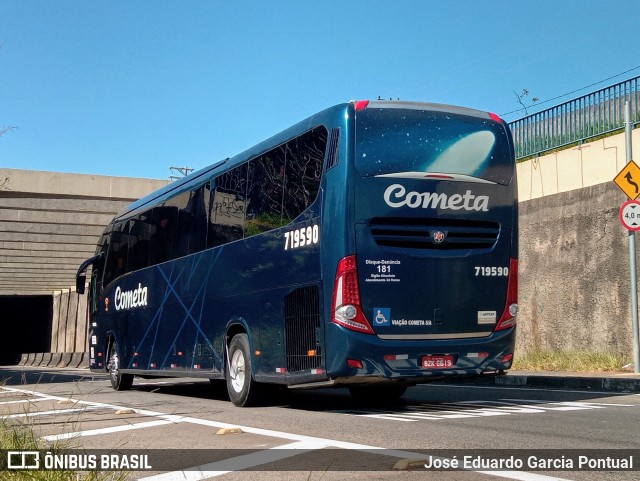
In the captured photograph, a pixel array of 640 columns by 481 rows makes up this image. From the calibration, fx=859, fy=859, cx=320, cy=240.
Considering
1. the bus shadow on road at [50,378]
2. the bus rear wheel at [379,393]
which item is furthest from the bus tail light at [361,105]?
the bus shadow on road at [50,378]

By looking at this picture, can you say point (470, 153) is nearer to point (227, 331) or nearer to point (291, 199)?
point (291, 199)

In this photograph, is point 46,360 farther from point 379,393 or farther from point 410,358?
point 410,358

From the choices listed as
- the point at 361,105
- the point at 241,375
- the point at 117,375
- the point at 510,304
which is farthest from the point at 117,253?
the point at 510,304

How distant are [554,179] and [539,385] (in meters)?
6.27

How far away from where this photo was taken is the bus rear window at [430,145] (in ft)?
32.9

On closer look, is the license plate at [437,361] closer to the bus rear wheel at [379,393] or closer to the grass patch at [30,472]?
the bus rear wheel at [379,393]

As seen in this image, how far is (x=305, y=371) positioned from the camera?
10312 mm

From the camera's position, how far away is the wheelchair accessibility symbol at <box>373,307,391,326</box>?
9820mm

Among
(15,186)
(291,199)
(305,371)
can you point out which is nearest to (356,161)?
(291,199)

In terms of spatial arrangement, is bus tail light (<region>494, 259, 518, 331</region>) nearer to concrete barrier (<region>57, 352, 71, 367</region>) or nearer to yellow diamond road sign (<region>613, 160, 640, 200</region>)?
yellow diamond road sign (<region>613, 160, 640, 200</region>)

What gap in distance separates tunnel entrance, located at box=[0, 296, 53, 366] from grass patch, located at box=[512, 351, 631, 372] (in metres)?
60.8

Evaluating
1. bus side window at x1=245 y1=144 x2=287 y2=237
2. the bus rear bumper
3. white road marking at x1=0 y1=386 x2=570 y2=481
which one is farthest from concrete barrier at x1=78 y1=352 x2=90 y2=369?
the bus rear bumper

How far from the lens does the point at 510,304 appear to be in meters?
10.6

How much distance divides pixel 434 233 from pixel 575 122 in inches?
416
